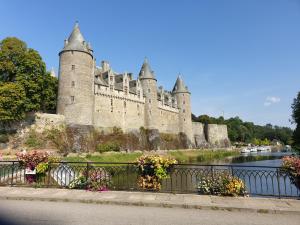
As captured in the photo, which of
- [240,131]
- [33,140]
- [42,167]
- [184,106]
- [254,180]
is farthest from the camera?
[240,131]

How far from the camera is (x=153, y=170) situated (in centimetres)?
1087

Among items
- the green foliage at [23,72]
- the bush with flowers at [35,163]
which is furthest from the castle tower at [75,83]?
the bush with flowers at [35,163]

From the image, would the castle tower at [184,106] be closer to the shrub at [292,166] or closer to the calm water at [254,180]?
the calm water at [254,180]

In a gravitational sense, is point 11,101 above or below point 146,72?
below

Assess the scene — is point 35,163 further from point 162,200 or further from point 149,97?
point 149,97

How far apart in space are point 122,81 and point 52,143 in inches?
793

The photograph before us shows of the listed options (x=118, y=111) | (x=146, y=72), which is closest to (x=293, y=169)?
(x=118, y=111)

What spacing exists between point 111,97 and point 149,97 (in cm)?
1143

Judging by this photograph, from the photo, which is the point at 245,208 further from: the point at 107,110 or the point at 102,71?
the point at 102,71

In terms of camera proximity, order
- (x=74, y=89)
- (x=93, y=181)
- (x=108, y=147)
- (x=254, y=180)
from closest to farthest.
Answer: (x=93, y=181)
(x=254, y=180)
(x=74, y=89)
(x=108, y=147)

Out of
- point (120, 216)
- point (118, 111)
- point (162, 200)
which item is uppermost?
point (118, 111)

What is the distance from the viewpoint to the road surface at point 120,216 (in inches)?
277

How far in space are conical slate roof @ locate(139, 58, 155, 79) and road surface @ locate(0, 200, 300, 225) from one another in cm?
4984

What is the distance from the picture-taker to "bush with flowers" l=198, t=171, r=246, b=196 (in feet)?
32.2
